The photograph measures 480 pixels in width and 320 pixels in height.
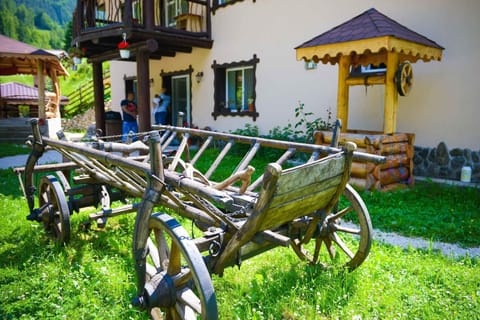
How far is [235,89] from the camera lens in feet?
34.5

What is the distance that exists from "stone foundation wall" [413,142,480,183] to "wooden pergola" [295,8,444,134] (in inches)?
50.9

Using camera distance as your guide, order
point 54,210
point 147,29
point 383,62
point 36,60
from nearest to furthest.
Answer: point 54,210 < point 383,62 < point 147,29 < point 36,60

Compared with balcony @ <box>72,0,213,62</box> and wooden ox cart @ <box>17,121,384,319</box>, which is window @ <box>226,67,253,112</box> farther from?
wooden ox cart @ <box>17,121,384,319</box>

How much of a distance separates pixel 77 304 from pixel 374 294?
83.0 inches

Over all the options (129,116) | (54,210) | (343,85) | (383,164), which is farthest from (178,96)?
(54,210)

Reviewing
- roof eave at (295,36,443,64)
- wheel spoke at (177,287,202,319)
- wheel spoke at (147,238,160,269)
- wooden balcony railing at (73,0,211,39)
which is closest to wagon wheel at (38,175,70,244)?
wheel spoke at (147,238,160,269)

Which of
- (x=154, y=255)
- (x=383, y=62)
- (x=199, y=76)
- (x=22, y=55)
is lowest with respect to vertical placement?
(x=154, y=255)

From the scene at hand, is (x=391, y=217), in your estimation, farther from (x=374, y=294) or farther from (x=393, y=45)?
(x=393, y=45)

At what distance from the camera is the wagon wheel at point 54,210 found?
11.1 ft

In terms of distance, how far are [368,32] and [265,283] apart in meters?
4.20

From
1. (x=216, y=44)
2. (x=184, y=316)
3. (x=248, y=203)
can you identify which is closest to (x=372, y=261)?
(x=248, y=203)

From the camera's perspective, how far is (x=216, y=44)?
34.8 feet

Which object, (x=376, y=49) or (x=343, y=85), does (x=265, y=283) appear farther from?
(x=343, y=85)

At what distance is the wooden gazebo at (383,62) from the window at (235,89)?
3.71 m
